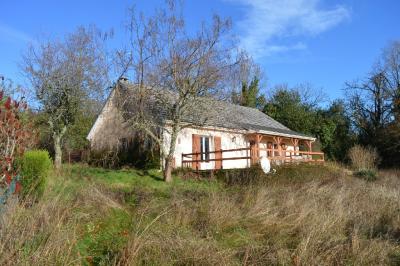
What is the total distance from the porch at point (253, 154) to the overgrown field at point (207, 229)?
8.44 meters

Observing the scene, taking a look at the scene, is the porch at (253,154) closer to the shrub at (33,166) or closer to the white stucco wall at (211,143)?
the white stucco wall at (211,143)

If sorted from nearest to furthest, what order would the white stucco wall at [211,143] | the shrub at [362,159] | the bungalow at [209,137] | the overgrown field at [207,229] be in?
1. the overgrown field at [207,229]
2. the bungalow at [209,137]
3. the white stucco wall at [211,143]
4. the shrub at [362,159]

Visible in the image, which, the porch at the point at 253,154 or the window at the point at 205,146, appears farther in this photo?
the window at the point at 205,146

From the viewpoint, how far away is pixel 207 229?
7574 mm

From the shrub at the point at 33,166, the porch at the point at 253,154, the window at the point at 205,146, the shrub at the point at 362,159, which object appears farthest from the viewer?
the shrub at the point at 362,159

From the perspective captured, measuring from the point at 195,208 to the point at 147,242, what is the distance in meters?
2.81

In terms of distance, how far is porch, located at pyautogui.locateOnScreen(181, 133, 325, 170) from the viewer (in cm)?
1956

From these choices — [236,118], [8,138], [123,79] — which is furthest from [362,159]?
[8,138]

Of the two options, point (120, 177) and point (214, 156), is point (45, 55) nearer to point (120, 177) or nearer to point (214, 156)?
point (120, 177)

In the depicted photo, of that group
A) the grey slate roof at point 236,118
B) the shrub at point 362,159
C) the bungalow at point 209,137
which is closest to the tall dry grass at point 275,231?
the grey slate roof at point 236,118

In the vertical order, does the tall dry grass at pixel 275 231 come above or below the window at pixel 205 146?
below

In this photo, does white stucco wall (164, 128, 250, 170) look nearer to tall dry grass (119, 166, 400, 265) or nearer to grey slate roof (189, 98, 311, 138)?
grey slate roof (189, 98, 311, 138)

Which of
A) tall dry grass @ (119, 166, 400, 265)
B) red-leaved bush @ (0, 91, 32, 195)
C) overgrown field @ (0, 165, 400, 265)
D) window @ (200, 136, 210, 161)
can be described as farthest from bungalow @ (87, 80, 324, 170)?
red-leaved bush @ (0, 91, 32, 195)

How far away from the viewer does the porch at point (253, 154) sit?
19.6m
